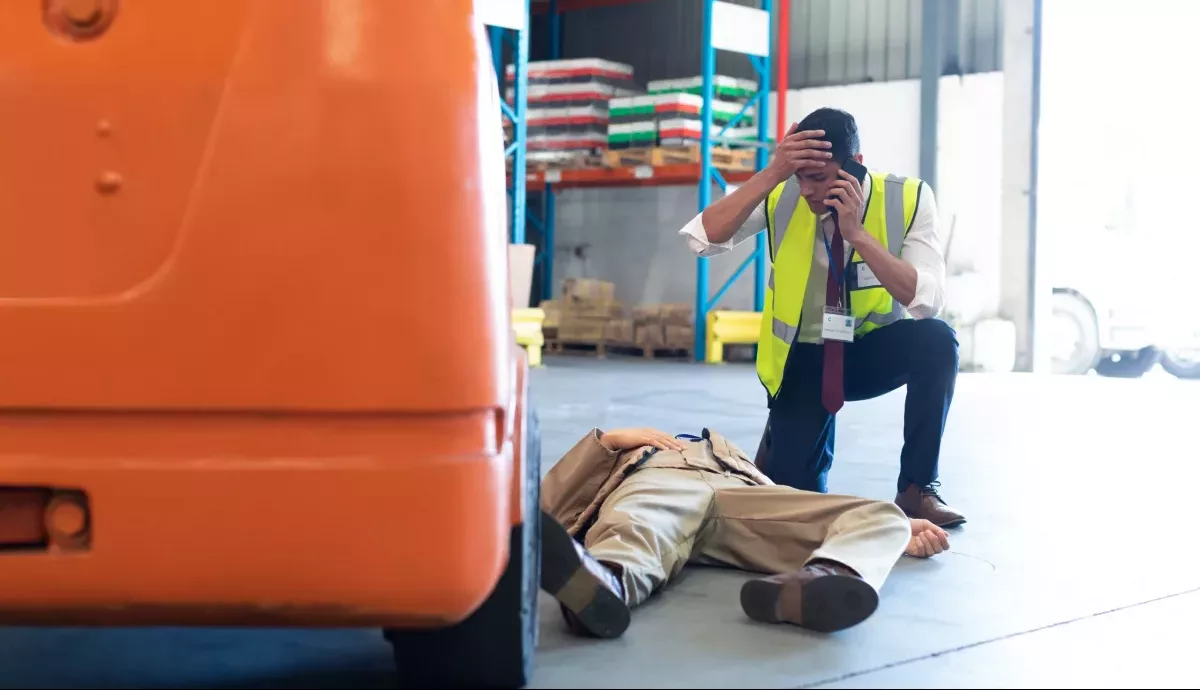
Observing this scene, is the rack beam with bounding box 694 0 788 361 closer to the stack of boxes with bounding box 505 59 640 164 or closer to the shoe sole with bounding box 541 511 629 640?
the stack of boxes with bounding box 505 59 640 164

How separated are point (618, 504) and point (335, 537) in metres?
1.32

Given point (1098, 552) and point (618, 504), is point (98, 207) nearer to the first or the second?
point (618, 504)

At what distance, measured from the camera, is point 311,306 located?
1377 mm

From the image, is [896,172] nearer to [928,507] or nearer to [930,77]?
[930,77]

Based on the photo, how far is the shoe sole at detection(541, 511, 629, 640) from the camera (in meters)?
2.11

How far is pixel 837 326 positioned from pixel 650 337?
8692 millimetres

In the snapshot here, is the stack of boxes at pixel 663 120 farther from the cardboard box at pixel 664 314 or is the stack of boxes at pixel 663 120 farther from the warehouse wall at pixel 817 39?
the cardboard box at pixel 664 314

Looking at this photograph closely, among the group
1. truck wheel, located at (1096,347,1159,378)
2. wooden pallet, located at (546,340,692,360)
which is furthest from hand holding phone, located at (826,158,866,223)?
wooden pallet, located at (546,340,692,360)

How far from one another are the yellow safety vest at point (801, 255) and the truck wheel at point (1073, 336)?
8051 millimetres

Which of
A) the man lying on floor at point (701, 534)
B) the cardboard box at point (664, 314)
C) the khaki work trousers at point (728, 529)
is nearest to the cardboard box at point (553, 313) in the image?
the cardboard box at point (664, 314)

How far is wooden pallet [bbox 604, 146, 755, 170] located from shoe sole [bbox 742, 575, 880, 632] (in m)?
9.73

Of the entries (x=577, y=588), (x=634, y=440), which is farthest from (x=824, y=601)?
(x=634, y=440)

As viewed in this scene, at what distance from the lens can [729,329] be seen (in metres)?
11.8

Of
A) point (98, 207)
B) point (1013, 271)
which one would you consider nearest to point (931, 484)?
point (98, 207)
